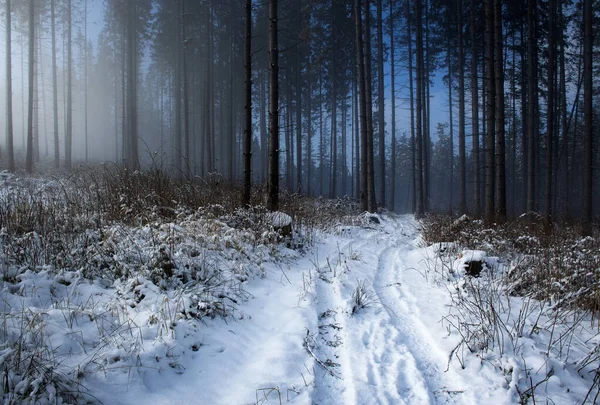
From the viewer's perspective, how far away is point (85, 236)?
12.0 feet

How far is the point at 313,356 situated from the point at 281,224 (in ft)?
12.1

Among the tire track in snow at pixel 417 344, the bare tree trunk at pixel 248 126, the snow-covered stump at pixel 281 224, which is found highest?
the bare tree trunk at pixel 248 126

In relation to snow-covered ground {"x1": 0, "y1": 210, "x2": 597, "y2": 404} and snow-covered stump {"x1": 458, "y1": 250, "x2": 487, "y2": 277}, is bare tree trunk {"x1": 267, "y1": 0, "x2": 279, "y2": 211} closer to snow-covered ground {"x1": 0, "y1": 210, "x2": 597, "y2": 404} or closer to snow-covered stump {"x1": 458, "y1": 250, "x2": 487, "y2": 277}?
snow-covered ground {"x1": 0, "y1": 210, "x2": 597, "y2": 404}

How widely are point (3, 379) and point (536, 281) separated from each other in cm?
537

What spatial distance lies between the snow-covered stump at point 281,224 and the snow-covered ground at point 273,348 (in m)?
2.24

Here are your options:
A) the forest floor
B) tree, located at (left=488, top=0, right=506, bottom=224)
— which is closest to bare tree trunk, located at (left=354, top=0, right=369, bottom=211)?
tree, located at (left=488, top=0, right=506, bottom=224)

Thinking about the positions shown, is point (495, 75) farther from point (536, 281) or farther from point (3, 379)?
point (3, 379)

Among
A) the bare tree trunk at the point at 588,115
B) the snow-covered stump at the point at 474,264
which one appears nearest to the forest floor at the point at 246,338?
the snow-covered stump at the point at 474,264

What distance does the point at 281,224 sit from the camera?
5941 millimetres

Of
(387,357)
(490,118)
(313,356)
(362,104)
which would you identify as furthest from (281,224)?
(362,104)

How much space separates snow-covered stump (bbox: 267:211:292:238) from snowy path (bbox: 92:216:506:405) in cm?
190

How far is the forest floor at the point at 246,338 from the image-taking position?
188 centimetres

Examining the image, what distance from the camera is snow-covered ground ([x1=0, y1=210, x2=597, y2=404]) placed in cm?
192

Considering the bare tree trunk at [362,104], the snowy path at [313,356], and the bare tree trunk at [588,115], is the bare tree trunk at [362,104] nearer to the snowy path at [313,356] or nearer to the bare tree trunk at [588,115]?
the bare tree trunk at [588,115]
